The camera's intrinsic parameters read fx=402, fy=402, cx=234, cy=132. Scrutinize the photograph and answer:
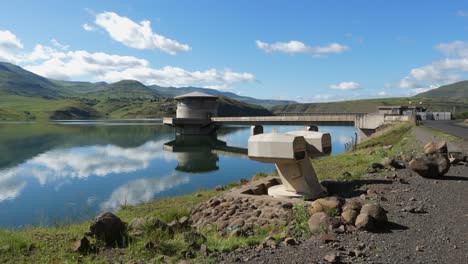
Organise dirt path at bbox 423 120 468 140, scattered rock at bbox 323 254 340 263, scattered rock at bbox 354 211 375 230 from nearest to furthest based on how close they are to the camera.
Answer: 1. scattered rock at bbox 323 254 340 263
2. scattered rock at bbox 354 211 375 230
3. dirt path at bbox 423 120 468 140

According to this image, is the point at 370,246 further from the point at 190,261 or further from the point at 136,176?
the point at 136,176

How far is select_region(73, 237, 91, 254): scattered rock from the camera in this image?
7.86 m

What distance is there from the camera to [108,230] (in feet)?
28.0

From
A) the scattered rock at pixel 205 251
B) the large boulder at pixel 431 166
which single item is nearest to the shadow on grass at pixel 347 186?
the large boulder at pixel 431 166

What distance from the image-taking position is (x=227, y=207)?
12688mm

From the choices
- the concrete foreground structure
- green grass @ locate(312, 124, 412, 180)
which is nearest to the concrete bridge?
green grass @ locate(312, 124, 412, 180)

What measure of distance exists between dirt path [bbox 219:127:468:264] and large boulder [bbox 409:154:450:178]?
2823mm

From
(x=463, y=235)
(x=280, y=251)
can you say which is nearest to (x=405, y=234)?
(x=463, y=235)

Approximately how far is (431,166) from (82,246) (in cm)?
1108

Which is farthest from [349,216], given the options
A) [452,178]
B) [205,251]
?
[452,178]

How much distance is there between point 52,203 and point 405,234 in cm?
1819

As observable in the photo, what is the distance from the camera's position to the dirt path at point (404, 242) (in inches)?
253

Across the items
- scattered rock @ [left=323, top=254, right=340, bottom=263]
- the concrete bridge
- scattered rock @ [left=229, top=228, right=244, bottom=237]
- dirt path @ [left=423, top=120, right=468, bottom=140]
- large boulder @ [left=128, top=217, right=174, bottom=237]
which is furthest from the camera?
the concrete bridge

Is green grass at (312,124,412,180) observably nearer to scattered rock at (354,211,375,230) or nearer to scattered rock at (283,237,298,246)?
scattered rock at (354,211,375,230)
